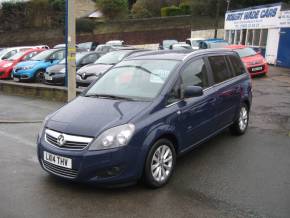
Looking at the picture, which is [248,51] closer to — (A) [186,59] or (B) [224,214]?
(A) [186,59]

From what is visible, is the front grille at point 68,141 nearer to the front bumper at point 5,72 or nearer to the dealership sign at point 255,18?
the front bumper at point 5,72

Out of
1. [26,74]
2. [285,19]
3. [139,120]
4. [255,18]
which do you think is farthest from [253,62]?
[139,120]

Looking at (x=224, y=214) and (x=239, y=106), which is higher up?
(x=239, y=106)

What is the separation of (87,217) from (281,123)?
5.71 metres

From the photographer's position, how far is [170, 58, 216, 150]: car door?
5090 millimetres

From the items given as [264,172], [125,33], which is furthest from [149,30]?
[264,172]

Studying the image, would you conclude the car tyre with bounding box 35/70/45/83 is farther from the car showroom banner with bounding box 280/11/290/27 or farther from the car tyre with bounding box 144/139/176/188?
the car showroom banner with bounding box 280/11/290/27

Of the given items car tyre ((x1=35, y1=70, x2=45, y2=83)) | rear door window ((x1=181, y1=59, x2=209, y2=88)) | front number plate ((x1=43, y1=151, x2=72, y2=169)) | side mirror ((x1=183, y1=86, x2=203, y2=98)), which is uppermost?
rear door window ((x1=181, y1=59, x2=209, y2=88))

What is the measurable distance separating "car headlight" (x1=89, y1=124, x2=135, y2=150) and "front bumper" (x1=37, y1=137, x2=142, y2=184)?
6 centimetres

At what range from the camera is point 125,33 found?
153ft

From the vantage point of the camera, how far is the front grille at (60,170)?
14.3ft

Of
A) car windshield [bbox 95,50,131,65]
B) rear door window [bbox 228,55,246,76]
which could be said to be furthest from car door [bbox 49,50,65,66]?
rear door window [bbox 228,55,246,76]

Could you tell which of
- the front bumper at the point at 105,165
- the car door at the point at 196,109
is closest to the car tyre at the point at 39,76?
the car door at the point at 196,109

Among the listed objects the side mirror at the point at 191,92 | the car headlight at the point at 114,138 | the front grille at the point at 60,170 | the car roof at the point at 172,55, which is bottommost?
the front grille at the point at 60,170
